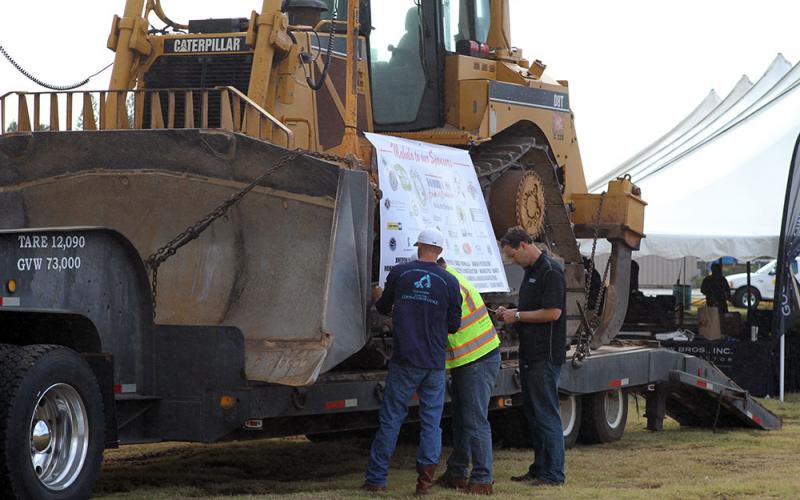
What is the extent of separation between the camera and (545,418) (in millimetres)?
9336

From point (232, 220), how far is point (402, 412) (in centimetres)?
182

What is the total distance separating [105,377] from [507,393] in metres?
4.05

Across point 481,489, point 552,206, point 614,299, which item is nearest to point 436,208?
point 481,489

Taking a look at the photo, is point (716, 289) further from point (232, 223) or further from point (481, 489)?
point (232, 223)

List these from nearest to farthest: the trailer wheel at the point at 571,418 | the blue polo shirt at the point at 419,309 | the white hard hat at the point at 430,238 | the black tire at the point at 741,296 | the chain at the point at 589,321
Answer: the blue polo shirt at the point at 419,309 < the white hard hat at the point at 430,238 < the chain at the point at 589,321 < the trailer wheel at the point at 571,418 < the black tire at the point at 741,296

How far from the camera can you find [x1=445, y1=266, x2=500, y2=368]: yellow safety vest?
881cm

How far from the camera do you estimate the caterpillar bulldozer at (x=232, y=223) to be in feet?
24.8

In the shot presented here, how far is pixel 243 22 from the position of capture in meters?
9.99

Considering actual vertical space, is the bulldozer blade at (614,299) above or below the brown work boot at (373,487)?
above

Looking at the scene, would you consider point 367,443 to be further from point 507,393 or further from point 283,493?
point 283,493

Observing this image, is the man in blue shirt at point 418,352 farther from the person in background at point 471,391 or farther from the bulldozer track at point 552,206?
the bulldozer track at point 552,206

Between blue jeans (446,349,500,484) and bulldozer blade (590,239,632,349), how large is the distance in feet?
13.9

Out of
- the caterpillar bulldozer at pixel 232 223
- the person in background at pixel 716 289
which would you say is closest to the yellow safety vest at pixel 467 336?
the caterpillar bulldozer at pixel 232 223

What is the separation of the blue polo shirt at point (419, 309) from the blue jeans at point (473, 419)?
0.42 meters
